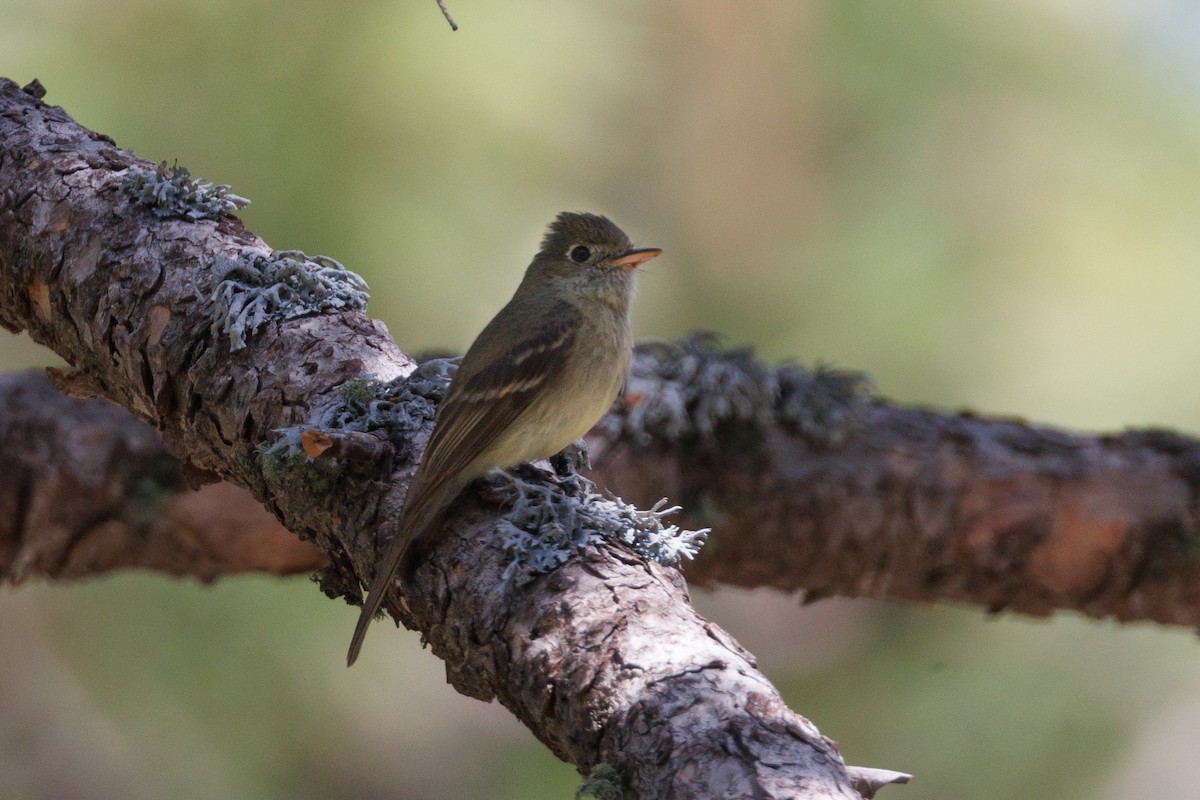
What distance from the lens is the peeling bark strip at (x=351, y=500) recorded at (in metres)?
1.80

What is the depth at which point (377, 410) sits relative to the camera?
265cm

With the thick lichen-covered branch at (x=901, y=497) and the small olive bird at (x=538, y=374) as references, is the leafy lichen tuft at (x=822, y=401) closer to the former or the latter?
the thick lichen-covered branch at (x=901, y=497)

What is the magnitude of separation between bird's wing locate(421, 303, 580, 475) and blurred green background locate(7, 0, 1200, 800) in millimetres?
1030

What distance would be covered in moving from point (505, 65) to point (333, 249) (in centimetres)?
90

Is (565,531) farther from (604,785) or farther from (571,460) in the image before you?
(571,460)

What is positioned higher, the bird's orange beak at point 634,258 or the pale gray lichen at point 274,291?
the bird's orange beak at point 634,258

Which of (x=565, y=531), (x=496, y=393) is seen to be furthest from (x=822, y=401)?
(x=565, y=531)

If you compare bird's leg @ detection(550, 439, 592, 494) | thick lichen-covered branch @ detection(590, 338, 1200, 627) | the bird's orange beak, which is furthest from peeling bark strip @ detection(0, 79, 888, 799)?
thick lichen-covered branch @ detection(590, 338, 1200, 627)

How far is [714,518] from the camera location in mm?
4051

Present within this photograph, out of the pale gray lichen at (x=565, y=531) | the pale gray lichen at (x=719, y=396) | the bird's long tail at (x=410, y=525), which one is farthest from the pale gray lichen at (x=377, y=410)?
the pale gray lichen at (x=719, y=396)

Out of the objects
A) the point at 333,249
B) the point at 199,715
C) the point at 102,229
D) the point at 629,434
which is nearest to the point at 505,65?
the point at 333,249

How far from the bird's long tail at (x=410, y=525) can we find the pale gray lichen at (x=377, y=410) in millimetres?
186

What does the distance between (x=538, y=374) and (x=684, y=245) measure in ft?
5.74

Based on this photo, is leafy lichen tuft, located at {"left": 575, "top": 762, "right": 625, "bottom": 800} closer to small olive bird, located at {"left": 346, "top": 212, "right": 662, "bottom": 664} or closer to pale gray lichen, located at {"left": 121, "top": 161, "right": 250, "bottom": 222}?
small olive bird, located at {"left": 346, "top": 212, "right": 662, "bottom": 664}
